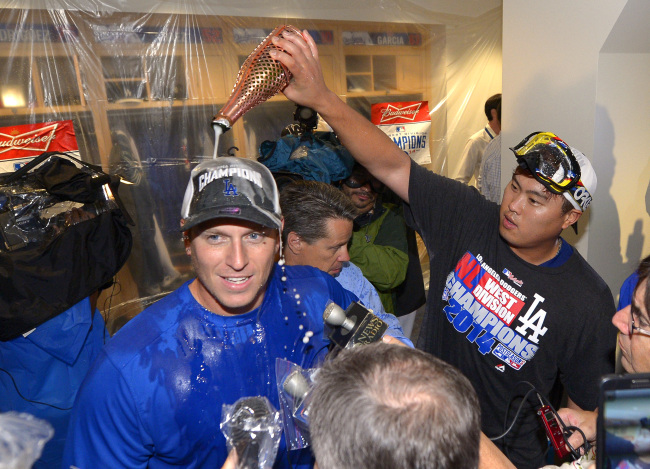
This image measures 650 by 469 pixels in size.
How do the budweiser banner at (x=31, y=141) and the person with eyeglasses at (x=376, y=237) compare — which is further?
the budweiser banner at (x=31, y=141)

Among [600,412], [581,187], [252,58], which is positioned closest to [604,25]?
[581,187]

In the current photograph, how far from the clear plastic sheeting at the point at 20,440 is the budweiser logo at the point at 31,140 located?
2967 mm

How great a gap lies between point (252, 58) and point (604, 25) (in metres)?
1.80

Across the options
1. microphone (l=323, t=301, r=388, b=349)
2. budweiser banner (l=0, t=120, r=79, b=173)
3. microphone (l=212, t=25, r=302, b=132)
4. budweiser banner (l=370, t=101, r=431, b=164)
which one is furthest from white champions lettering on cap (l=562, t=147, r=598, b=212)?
budweiser banner (l=0, t=120, r=79, b=173)

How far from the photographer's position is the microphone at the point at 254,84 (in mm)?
1422

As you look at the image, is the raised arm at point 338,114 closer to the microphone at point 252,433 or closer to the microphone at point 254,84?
the microphone at point 254,84

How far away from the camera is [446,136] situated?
501 centimetres

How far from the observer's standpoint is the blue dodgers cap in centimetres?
125

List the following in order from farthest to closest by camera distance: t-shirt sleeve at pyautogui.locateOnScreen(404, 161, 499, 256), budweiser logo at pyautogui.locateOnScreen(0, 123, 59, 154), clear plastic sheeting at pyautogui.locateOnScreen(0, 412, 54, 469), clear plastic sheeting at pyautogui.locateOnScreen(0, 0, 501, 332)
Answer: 1. clear plastic sheeting at pyautogui.locateOnScreen(0, 0, 501, 332)
2. budweiser logo at pyautogui.locateOnScreen(0, 123, 59, 154)
3. t-shirt sleeve at pyautogui.locateOnScreen(404, 161, 499, 256)
4. clear plastic sheeting at pyautogui.locateOnScreen(0, 412, 54, 469)

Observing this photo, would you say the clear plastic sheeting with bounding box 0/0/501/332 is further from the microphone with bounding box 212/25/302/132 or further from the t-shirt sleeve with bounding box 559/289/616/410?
the t-shirt sleeve with bounding box 559/289/616/410

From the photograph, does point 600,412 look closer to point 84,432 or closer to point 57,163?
point 84,432

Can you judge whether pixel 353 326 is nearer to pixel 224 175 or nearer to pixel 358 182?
pixel 224 175

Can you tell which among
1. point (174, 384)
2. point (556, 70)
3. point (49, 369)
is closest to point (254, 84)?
point (174, 384)

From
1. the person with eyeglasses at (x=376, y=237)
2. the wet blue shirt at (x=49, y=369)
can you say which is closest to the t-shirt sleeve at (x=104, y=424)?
the wet blue shirt at (x=49, y=369)
